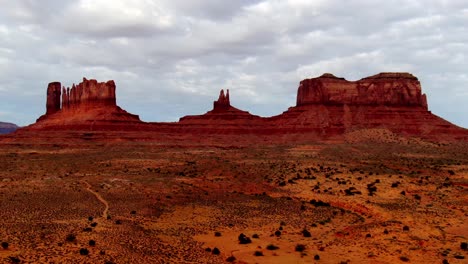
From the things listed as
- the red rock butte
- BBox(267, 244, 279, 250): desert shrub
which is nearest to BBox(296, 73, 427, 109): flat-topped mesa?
the red rock butte

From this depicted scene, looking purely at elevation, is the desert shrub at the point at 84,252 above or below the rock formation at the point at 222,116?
below

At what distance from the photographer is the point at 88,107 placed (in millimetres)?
119312

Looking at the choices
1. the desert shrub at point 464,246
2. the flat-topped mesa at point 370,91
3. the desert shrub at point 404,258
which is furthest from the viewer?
the flat-topped mesa at point 370,91

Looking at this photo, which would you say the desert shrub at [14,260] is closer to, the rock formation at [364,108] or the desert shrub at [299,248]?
the desert shrub at [299,248]

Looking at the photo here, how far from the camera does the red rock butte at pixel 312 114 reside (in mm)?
112625

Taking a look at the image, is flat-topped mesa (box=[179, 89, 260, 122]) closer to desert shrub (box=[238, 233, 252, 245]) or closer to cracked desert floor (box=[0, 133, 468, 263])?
cracked desert floor (box=[0, 133, 468, 263])

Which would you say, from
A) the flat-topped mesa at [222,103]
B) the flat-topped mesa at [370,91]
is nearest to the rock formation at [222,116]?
the flat-topped mesa at [222,103]

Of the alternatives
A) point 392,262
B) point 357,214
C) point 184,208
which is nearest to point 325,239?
point 392,262

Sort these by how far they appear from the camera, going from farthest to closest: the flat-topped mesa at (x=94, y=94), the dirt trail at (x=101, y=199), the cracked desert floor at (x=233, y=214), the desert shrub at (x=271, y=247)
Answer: the flat-topped mesa at (x=94, y=94)
the dirt trail at (x=101, y=199)
the desert shrub at (x=271, y=247)
the cracked desert floor at (x=233, y=214)

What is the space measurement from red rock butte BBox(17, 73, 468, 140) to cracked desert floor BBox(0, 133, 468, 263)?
5999cm

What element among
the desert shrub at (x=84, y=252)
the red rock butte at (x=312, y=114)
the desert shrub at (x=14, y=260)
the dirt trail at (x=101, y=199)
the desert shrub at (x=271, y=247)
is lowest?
the desert shrub at (x=271, y=247)

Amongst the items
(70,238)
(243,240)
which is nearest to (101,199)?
(70,238)

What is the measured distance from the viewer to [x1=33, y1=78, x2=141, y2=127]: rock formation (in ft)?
367

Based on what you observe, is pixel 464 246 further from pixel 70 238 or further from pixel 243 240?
pixel 70 238
